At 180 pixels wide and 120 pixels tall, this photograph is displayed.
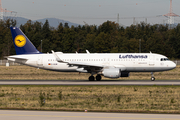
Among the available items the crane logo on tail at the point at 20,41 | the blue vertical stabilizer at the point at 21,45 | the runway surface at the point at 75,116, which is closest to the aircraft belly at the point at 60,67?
the blue vertical stabilizer at the point at 21,45

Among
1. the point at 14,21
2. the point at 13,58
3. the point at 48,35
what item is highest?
the point at 14,21

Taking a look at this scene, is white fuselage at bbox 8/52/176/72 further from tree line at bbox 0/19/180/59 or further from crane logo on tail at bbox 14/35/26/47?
tree line at bbox 0/19/180/59

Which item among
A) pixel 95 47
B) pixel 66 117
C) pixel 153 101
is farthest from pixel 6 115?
pixel 95 47

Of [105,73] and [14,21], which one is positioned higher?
[14,21]

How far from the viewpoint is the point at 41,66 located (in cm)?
4500

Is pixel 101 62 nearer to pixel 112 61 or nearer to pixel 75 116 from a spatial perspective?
pixel 112 61

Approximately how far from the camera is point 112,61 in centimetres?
4259

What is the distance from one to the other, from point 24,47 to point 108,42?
3273 inches

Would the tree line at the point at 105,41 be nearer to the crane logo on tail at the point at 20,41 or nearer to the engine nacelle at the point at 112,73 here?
the crane logo on tail at the point at 20,41

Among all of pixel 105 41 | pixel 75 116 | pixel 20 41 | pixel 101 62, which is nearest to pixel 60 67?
pixel 101 62

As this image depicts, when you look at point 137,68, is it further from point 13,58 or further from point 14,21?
point 14,21

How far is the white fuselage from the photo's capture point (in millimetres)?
41938

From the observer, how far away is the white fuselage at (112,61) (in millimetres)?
41938

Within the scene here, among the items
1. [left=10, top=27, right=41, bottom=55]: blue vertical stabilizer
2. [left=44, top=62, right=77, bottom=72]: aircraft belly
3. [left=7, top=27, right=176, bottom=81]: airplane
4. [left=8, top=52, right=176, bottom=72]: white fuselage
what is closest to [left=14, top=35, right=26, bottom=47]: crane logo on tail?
[left=10, top=27, right=41, bottom=55]: blue vertical stabilizer
